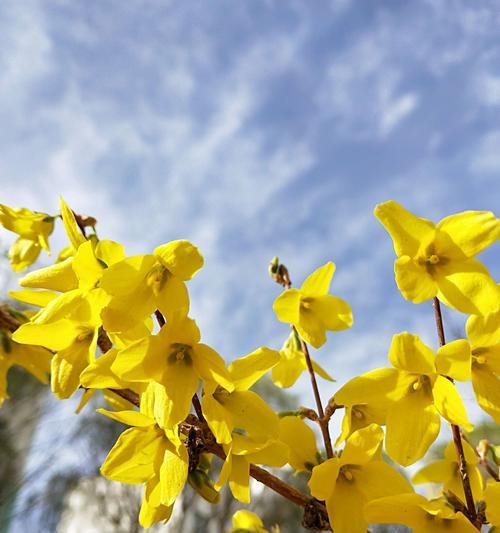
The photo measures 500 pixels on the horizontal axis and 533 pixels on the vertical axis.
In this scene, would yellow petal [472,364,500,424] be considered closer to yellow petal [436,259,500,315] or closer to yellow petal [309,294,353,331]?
yellow petal [436,259,500,315]

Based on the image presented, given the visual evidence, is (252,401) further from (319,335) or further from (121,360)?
(319,335)

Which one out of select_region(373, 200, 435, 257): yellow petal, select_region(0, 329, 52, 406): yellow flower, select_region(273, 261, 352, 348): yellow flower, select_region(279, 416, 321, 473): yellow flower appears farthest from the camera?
select_region(0, 329, 52, 406): yellow flower

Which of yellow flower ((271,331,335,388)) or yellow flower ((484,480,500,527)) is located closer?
yellow flower ((484,480,500,527))

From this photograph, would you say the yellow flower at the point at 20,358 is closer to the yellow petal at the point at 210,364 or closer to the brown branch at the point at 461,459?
the yellow petal at the point at 210,364

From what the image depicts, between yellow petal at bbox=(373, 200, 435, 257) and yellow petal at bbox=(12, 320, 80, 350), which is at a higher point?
yellow petal at bbox=(373, 200, 435, 257)

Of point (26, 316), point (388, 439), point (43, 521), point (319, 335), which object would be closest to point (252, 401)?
point (388, 439)

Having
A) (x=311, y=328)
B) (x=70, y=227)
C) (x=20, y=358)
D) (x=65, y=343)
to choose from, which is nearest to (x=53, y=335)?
(x=65, y=343)

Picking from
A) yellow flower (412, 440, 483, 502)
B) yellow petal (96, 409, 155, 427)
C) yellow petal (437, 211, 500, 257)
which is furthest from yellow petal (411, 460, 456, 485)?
yellow petal (96, 409, 155, 427)
